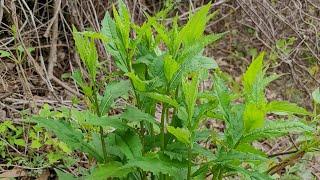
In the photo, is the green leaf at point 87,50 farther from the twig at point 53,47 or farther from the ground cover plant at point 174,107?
the twig at point 53,47

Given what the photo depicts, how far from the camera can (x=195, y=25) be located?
71.5 inches

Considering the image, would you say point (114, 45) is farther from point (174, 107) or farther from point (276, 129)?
point (276, 129)

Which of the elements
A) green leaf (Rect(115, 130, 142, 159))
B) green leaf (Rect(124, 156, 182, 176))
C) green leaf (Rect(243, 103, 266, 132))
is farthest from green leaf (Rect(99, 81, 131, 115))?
green leaf (Rect(243, 103, 266, 132))

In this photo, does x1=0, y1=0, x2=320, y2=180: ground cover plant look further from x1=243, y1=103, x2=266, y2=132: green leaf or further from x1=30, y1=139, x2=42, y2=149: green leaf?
x1=30, y1=139, x2=42, y2=149: green leaf

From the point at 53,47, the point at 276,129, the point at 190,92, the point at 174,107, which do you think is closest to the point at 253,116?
the point at 276,129

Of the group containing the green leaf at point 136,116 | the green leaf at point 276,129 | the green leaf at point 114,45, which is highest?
the green leaf at point 114,45

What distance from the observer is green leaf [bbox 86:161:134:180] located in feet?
5.97

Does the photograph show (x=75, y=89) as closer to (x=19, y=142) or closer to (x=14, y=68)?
(x=14, y=68)

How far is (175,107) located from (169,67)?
16 centimetres

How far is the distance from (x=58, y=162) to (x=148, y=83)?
A: 135 cm

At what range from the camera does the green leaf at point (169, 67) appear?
171 centimetres

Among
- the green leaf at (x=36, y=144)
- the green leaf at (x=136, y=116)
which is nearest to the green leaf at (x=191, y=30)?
the green leaf at (x=136, y=116)

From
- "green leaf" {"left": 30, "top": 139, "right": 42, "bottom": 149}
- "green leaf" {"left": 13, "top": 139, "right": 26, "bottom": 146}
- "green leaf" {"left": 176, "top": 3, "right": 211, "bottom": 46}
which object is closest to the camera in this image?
"green leaf" {"left": 176, "top": 3, "right": 211, "bottom": 46}

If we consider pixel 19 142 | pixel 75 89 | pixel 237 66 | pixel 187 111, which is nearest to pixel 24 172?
pixel 19 142
